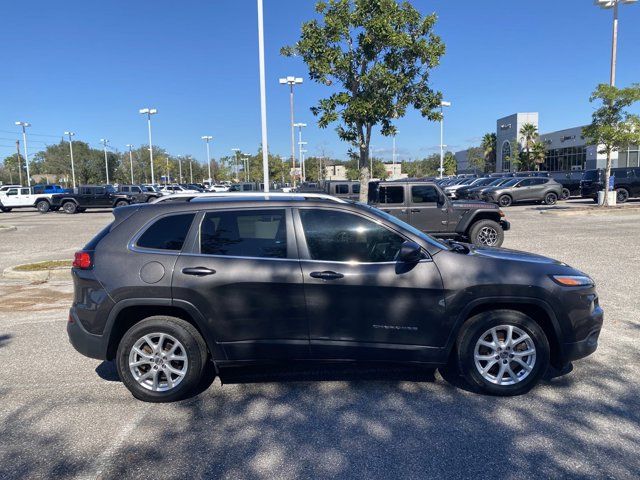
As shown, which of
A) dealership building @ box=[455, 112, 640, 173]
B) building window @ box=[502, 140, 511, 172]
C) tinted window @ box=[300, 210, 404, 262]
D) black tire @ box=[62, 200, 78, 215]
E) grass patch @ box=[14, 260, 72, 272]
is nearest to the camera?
tinted window @ box=[300, 210, 404, 262]

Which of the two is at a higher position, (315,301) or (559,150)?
(559,150)

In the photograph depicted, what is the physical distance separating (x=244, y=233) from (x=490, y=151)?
8381cm

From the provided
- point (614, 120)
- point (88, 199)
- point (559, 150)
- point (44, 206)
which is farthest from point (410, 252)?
point (559, 150)

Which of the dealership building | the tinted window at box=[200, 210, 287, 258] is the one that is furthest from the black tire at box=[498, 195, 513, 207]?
the dealership building

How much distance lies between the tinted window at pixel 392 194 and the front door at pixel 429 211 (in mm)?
245

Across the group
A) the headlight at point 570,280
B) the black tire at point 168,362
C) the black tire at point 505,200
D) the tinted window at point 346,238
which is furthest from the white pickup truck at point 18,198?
the headlight at point 570,280

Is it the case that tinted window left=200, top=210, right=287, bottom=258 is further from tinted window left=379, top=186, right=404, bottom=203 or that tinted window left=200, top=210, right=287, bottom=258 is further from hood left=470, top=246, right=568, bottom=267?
tinted window left=379, top=186, right=404, bottom=203

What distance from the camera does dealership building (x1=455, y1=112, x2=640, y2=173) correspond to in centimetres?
4994

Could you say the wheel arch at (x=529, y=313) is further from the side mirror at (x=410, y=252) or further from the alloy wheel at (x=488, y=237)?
the alloy wheel at (x=488, y=237)

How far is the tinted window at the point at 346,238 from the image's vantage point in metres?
3.90

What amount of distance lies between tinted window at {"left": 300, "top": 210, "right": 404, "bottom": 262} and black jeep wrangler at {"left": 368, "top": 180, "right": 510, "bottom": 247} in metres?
7.34

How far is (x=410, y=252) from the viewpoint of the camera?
145 inches

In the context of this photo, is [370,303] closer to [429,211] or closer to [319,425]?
[319,425]

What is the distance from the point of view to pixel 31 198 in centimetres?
3123
